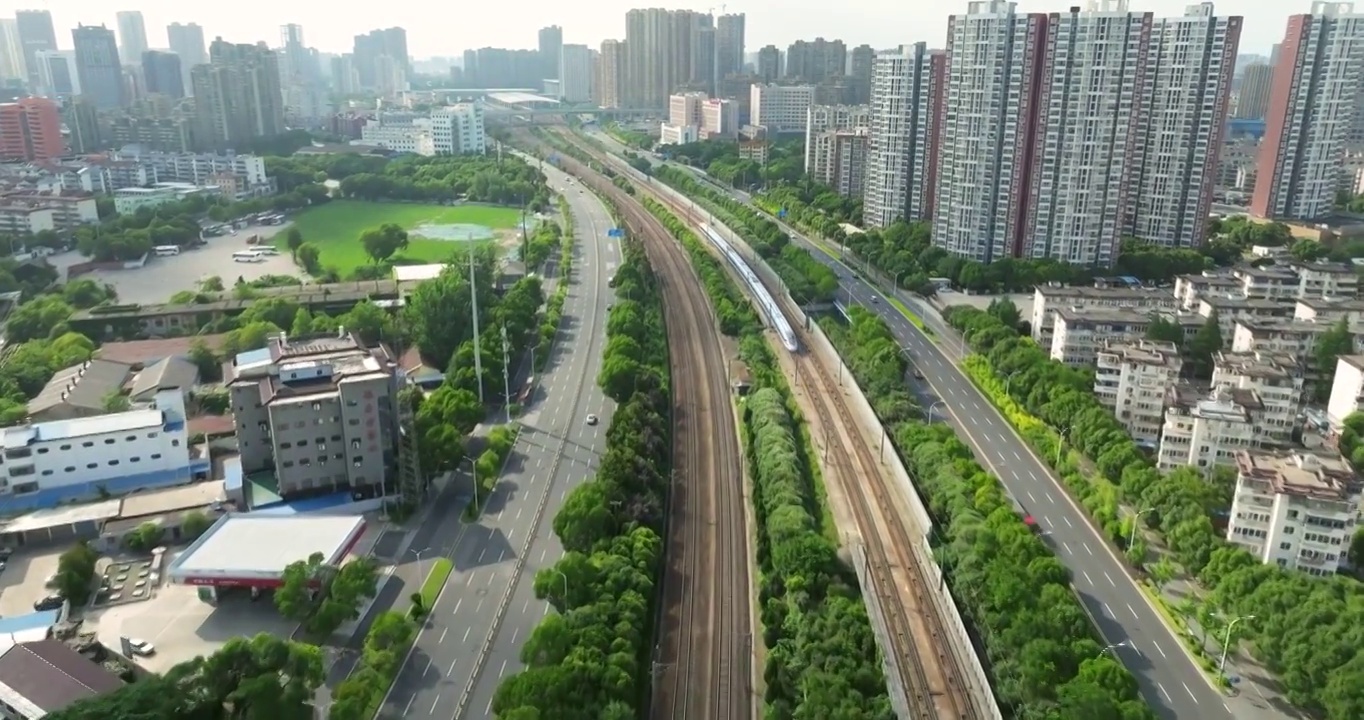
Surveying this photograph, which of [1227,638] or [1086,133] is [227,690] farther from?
[1086,133]

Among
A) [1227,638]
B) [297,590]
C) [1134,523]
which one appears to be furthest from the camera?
[1134,523]

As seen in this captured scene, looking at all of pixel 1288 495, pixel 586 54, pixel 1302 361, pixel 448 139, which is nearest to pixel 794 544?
pixel 1288 495

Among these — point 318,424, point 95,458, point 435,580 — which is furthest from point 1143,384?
point 95,458

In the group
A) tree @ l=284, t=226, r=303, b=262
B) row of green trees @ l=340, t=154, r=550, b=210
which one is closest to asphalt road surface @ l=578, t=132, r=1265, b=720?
tree @ l=284, t=226, r=303, b=262

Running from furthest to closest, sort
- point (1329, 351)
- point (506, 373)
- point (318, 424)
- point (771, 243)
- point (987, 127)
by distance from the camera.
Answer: point (771, 243)
point (987, 127)
point (506, 373)
point (1329, 351)
point (318, 424)

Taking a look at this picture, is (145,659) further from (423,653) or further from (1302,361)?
(1302,361)

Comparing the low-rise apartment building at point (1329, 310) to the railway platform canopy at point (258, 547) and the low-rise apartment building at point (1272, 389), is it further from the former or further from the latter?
the railway platform canopy at point (258, 547)

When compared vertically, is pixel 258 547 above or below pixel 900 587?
above

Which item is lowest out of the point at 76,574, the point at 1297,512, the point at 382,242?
the point at 76,574
